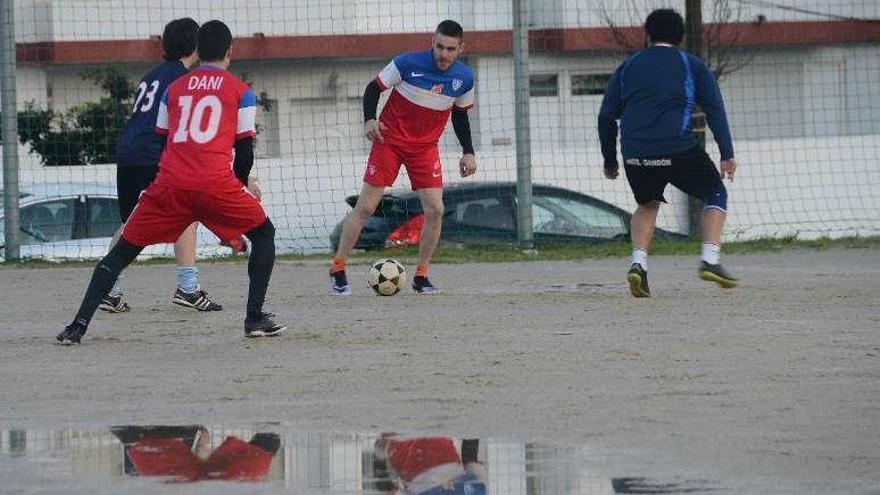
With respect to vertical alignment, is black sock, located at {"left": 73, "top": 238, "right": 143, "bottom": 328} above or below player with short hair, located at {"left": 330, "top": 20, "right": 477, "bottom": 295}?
below

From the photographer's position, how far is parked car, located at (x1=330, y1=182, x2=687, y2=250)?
18.4m

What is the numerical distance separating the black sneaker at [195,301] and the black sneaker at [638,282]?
262 cm

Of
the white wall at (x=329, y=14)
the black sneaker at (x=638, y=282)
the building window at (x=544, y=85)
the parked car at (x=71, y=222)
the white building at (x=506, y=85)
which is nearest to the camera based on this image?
the black sneaker at (x=638, y=282)

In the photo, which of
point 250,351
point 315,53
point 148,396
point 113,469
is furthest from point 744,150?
point 113,469

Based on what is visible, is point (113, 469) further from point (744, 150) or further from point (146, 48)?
point (146, 48)

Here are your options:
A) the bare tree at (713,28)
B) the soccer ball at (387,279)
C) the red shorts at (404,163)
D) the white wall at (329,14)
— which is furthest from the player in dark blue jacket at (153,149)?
the bare tree at (713,28)

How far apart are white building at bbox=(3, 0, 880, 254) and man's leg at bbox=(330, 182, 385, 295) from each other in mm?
6568

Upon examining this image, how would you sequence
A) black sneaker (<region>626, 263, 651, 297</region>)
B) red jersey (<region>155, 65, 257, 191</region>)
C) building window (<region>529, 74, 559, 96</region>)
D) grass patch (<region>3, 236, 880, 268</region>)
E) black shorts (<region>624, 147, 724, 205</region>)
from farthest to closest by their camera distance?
1. building window (<region>529, 74, 559, 96</region>)
2. grass patch (<region>3, 236, 880, 268</region>)
3. black shorts (<region>624, 147, 724, 205</region>)
4. black sneaker (<region>626, 263, 651, 297</region>)
5. red jersey (<region>155, 65, 257, 191</region>)

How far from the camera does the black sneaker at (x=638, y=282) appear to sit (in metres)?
11.5

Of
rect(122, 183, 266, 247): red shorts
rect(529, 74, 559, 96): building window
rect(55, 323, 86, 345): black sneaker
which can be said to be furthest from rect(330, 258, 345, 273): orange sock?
rect(529, 74, 559, 96): building window

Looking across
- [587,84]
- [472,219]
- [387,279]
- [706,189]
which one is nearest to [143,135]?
[387,279]

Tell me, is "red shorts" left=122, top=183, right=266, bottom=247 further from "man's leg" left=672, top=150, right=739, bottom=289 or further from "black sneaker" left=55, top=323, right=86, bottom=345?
"man's leg" left=672, top=150, right=739, bottom=289

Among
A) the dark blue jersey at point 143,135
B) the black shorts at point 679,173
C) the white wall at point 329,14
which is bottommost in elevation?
the black shorts at point 679,173

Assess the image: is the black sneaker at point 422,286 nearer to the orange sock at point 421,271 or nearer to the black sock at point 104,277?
the orange sock at point 421,271
